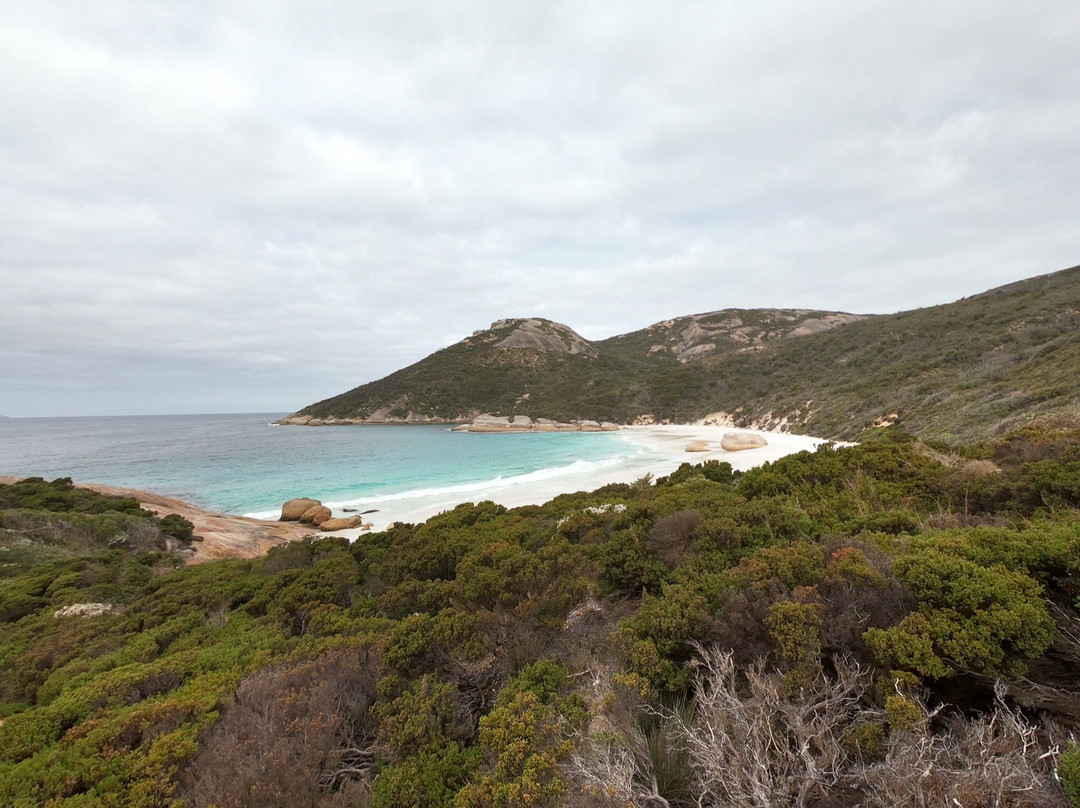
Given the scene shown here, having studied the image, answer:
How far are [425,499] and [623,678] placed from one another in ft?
61.0

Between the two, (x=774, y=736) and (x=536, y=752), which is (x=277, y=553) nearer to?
(x=536, y=752)

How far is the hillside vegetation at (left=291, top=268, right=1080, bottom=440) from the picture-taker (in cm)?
2197

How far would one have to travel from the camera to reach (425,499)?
2050 centimetres

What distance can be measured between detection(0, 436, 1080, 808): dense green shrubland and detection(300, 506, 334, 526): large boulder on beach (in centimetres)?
1117

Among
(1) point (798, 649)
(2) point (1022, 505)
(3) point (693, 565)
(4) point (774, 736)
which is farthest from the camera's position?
(2) point (1022, 505)

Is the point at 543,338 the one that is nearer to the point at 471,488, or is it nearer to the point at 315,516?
the point at 471,488

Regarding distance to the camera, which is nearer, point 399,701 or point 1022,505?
point 399,701

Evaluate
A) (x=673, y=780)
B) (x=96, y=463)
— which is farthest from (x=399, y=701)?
(x=96, y=463)

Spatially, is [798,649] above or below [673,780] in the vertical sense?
above

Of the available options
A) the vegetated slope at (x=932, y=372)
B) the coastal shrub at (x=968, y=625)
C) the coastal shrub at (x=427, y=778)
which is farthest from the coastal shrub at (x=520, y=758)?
the vegetated slope at (x=932, y=372)

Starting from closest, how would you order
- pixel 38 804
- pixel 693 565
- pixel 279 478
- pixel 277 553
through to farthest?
pixel 38 804 → pixel 693 565 → pixel 277 553 → pixel 279 478

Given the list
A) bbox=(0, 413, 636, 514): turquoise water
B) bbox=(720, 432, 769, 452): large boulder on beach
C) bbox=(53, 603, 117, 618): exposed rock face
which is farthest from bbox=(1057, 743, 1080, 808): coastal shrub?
bbox=(720, 432, 769, 452): large boulder on beach

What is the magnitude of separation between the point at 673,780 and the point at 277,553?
8.13 meters

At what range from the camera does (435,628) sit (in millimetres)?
4113
